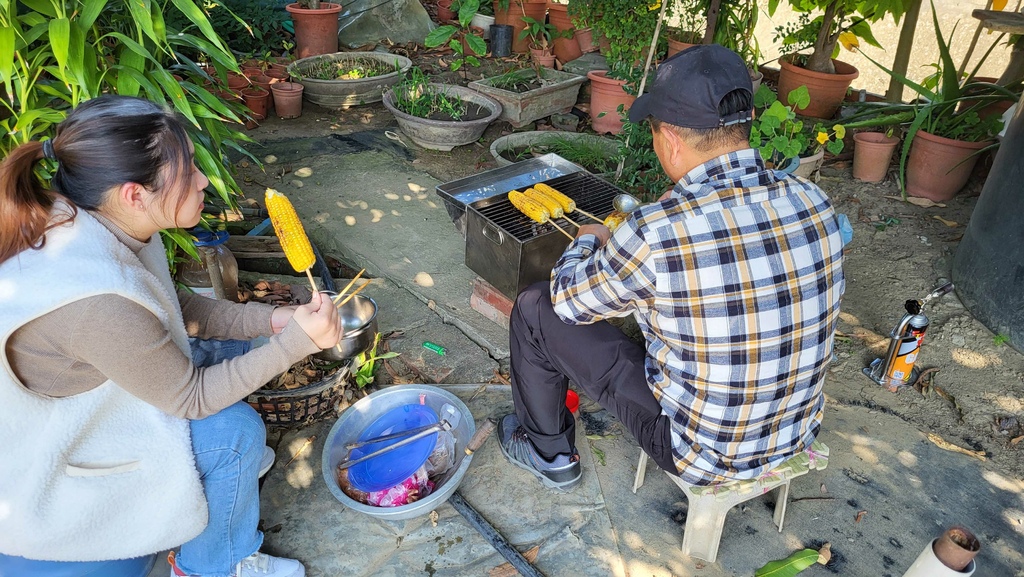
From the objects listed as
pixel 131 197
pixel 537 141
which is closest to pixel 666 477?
pixel 131 197

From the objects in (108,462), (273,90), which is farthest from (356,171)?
(108,462)

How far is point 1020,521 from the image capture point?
2965mm

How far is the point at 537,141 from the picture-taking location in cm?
571

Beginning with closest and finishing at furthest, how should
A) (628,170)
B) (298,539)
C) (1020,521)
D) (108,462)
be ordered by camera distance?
(108,462) < (298,539) < (1020,521) < (628,170)

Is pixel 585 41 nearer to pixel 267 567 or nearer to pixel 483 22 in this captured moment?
pixel 483 22

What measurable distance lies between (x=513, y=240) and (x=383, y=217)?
196 centimetres

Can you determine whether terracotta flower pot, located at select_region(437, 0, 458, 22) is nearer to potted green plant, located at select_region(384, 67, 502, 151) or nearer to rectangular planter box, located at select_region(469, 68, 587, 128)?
rectangular planter box, located at select_region(469, 68, 587, 128)

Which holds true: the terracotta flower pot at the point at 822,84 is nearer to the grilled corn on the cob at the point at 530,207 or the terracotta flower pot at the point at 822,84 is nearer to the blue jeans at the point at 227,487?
the grilled corn on the cob at the point at 530,207

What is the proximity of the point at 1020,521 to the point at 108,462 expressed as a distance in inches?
139

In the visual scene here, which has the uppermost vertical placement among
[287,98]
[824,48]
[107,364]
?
[824,48]

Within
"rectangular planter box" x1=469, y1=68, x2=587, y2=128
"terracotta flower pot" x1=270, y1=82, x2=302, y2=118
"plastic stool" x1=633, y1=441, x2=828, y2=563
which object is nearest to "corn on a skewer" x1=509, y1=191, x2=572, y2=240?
"plastic stool" x1=633, y1=441, x2=828, y2=563

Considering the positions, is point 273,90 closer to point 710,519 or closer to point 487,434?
point 487,434

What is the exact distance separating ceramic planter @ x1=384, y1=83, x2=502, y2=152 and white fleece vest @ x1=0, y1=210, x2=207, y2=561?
12.8 ft

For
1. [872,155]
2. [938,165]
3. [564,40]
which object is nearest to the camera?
Answer: [938,165]
